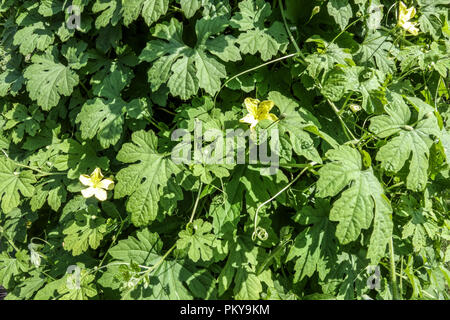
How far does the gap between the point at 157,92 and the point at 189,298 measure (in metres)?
1.06

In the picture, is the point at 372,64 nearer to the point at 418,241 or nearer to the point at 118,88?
the point at 418,241

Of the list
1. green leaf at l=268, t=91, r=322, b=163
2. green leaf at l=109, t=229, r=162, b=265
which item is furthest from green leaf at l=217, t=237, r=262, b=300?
green leaf at l=268, t=91, r=322, b=163

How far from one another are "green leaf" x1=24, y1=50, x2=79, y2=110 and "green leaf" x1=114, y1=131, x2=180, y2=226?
534mm

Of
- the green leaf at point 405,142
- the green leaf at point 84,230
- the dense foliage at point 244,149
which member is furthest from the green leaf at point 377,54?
the green leaf at point 84,230

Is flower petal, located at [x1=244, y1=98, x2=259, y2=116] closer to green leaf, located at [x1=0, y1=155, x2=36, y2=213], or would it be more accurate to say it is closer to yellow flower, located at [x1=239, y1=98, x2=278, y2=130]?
yellow flower, located at [x1=239, y1=98, x2=278, y2=130]

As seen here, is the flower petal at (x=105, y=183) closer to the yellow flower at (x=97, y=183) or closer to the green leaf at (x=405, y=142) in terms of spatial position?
the yellow flower at (x=97, y=183)

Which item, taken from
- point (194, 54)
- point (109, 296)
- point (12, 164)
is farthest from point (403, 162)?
point (12, 164)

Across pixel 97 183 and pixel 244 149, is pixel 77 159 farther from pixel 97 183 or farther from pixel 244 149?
pixel 244 149

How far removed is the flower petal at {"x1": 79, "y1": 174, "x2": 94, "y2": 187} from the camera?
179 centimetres

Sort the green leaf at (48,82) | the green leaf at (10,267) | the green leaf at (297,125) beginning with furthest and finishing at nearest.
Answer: the green leaf at (10,267)
the green leaf at (48,82)
the green leaf at (297,125)

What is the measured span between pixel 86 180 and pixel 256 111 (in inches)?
36.1

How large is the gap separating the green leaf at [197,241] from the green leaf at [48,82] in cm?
98

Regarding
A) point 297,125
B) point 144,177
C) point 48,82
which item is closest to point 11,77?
point 48,82

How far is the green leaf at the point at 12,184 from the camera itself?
6.50 ft
